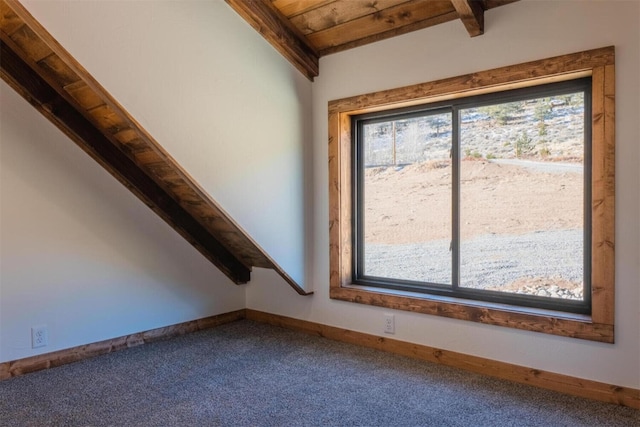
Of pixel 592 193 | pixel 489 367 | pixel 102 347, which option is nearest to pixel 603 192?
pixel 592 193

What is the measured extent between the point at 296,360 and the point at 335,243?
35.1 inches

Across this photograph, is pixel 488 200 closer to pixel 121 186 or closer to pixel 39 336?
pixel 121 186

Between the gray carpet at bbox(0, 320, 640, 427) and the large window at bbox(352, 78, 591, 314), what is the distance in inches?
22.0

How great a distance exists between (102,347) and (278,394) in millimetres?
1471

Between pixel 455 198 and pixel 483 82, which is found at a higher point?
pixel 483 82

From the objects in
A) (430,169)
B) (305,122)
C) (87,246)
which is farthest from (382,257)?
(87,246)

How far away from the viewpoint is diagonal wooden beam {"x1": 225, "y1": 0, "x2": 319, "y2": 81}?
278 centimetres

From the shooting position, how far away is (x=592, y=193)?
223cm

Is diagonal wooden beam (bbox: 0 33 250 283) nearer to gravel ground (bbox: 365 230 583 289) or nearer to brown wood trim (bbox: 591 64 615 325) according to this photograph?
gravel ground (bbox: 365 230 583 289)

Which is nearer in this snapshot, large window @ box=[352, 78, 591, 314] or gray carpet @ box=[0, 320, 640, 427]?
gray carpet @ box=[0, 320, 640, 427]

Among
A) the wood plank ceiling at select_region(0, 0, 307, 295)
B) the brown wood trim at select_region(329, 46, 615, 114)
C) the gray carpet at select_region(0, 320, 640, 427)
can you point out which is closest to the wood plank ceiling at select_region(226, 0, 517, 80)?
the brown wood trim at select_region(329, 46, 615, 114)

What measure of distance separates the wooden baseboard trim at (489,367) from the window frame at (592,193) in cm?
24

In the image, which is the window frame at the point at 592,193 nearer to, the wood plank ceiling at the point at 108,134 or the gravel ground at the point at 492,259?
the gravel ground at the point at 492,259

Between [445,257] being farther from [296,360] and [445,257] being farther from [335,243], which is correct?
[296,360]
